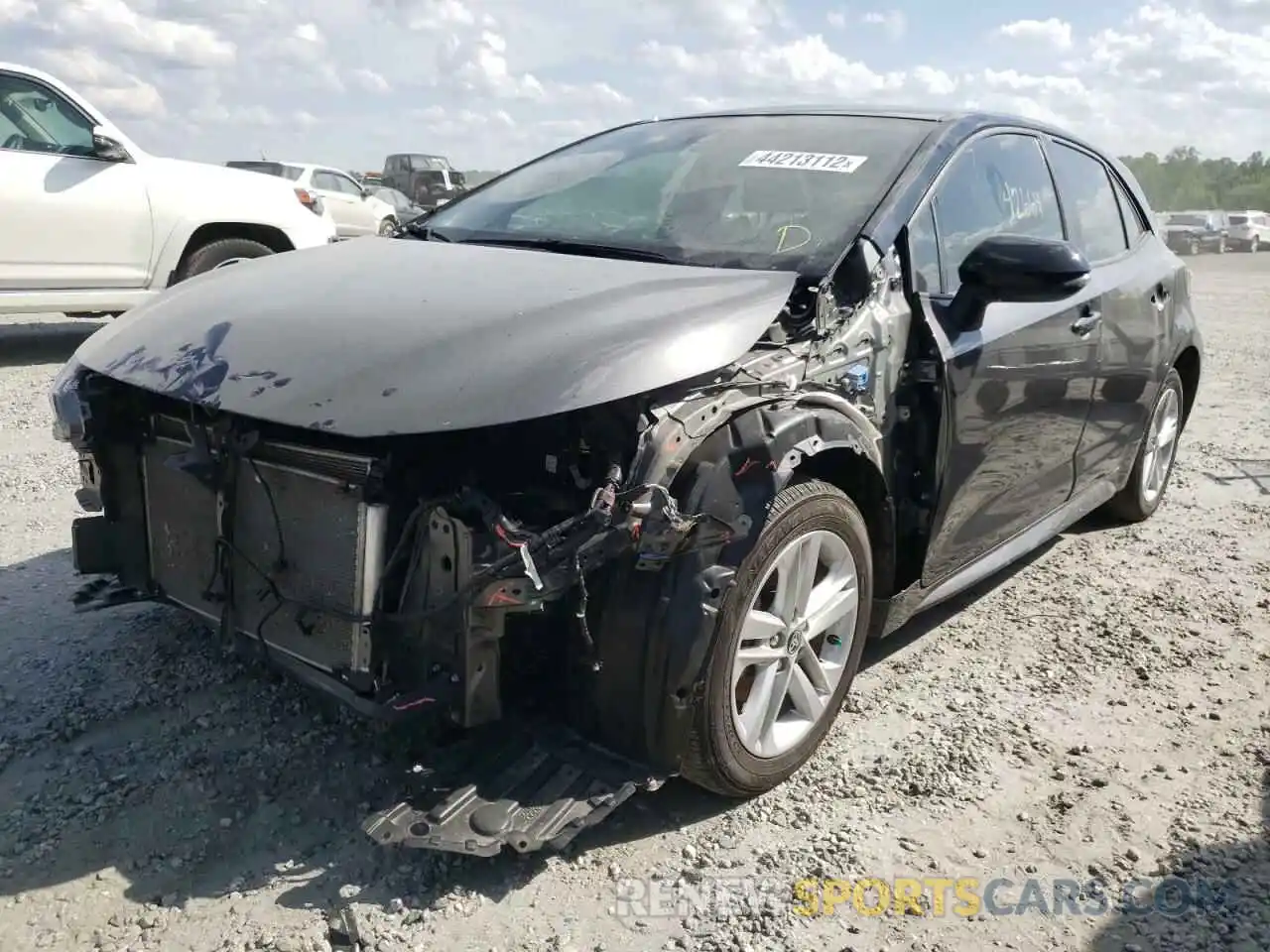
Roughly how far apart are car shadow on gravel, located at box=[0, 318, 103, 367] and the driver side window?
54.2 inches

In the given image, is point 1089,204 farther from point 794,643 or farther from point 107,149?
point 107,149

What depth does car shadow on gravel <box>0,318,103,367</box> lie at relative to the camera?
804 cm

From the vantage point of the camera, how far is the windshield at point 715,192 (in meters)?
3.06

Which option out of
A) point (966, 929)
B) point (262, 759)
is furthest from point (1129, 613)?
point (262, 759)

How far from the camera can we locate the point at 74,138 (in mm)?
7316

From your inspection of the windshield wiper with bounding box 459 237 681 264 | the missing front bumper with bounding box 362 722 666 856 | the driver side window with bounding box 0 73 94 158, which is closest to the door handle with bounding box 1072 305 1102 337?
the windshield wiper with bounding box 459 237 681 264

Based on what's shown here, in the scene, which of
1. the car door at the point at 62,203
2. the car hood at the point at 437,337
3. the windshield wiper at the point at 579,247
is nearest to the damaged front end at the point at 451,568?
the car hood at the point at 437,337

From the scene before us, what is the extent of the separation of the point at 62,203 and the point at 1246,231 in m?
35.3

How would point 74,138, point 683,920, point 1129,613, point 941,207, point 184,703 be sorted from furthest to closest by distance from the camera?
1. point 74,138
2. point 1129,613
3. point 941,207
4. point 184,703
5. point 683,920

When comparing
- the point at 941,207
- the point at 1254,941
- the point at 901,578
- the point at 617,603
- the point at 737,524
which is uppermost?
the point at 941,207

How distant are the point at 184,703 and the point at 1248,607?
12.4ft

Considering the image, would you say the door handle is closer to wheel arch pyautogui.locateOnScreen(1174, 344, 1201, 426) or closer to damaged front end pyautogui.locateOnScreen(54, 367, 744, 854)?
wheel arch pyautogui.locateOnScreen(1174, 344, 1201, 426)

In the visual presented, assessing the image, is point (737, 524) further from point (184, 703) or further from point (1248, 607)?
point (1248, 607)

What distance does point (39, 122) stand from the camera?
720cm
